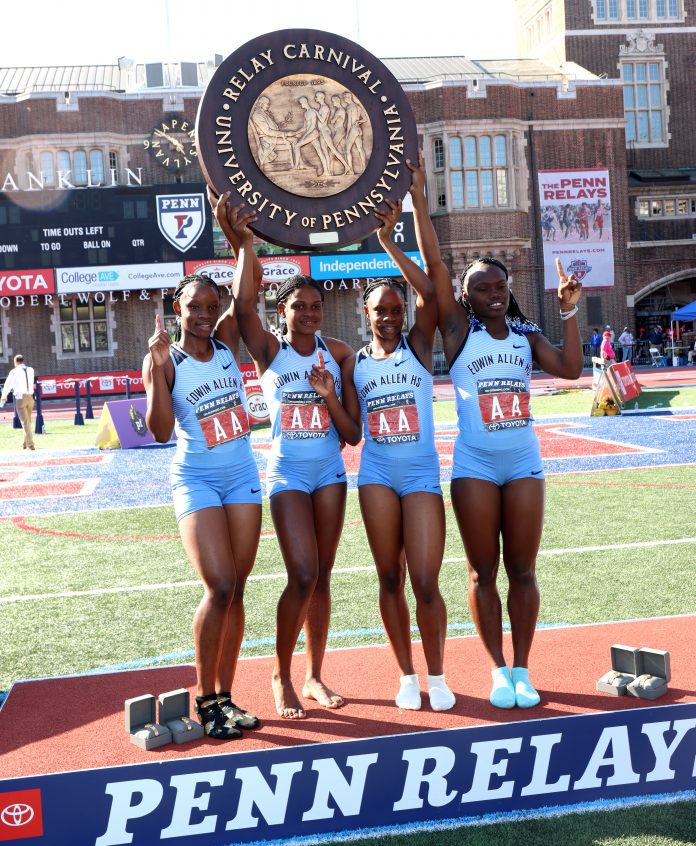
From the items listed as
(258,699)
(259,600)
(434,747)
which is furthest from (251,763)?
(259,600)

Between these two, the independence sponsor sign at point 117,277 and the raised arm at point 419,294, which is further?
the independence sponsor sign at point 117,277

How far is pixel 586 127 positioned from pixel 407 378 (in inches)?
1451

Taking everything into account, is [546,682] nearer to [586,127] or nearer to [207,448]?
[207,448]

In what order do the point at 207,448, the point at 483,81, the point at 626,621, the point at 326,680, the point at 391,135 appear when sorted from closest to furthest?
the point at 207,448 → the point at 391,135 → the point at 326,680 → the point at 626,621 → the point at 483,81

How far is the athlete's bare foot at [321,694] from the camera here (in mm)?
4691

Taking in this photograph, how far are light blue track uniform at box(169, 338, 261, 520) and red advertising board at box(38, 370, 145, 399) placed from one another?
2765 cm

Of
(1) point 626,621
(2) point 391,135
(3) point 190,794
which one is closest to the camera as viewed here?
(3) point 190,794

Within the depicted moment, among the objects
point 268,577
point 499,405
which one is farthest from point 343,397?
point 268,577

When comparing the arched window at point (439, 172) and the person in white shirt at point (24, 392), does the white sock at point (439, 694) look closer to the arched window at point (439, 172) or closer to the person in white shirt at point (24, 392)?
the person in white shirt at point (24, 392)

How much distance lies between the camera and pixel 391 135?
476 centimetres

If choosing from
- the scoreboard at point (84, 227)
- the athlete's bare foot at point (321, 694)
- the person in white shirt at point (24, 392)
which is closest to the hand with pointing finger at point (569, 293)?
the athlete's bare foot at point (321, 694)

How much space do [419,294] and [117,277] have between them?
30.9 meters

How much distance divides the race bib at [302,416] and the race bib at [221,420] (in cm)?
19

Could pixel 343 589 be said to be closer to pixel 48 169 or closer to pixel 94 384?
pixel 94 384
